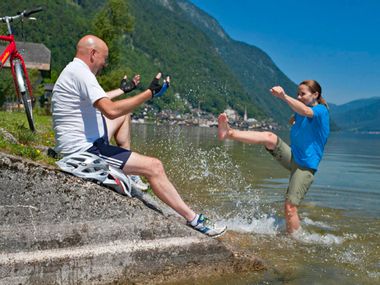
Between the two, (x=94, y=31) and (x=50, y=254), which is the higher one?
(x=94, y=31)

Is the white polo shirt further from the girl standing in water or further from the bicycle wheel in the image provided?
the bicycle wheel

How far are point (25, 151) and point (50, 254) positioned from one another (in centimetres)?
145

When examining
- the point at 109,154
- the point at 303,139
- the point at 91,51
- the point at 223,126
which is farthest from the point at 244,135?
the point at 91,51

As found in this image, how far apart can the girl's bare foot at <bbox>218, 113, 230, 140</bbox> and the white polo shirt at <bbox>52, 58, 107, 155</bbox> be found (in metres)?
2.02

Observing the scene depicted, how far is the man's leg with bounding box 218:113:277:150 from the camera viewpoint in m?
6.50

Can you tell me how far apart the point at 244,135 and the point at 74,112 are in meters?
2.82

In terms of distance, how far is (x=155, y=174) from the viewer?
5102 mm

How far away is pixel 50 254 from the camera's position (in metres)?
4.43

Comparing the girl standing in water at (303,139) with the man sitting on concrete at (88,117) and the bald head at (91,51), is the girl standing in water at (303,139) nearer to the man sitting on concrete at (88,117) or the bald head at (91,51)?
the man sitting on concrete at (88,117)

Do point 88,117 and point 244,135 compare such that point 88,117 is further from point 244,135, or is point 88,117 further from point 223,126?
point 244,135

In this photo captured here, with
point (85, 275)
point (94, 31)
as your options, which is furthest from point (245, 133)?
point (94, 31)

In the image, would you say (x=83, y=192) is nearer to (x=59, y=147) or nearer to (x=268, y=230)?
(x=59, y=147)

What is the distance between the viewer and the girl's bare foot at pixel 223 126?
6445 mm

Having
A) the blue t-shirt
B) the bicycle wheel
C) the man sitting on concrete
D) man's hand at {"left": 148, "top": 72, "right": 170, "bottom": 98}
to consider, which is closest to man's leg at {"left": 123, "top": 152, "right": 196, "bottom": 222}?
the man sitting on concrete
